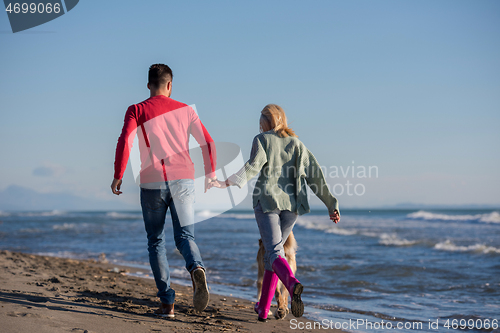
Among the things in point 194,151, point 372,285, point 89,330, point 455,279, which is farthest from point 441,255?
point 89,330

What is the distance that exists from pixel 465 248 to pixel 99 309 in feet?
30.3

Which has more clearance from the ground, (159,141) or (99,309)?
(159,141)

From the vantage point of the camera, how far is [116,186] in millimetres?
2883

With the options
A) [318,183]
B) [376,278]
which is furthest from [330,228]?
[318,183]

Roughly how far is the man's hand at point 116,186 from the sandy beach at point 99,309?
919 mm

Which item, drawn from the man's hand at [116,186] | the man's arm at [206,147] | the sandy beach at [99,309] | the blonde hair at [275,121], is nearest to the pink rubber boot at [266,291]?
the sandy beach at [99,309]

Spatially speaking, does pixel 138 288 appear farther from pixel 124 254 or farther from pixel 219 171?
pixel 124 254

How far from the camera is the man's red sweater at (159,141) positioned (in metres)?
2.90

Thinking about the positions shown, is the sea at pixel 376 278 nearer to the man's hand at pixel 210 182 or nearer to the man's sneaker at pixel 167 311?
the man's hand at pixel 210 182

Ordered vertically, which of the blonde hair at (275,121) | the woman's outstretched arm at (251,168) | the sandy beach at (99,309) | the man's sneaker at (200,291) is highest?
the blonde hair at (275,121)

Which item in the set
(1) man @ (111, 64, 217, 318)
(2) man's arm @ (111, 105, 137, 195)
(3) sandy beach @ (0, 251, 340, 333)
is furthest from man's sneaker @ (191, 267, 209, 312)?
(2) man's arm @ (111, 105, 137, 195)

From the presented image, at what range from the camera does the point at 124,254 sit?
913 cm

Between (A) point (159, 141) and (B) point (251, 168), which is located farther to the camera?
(B) point (251, 168)
